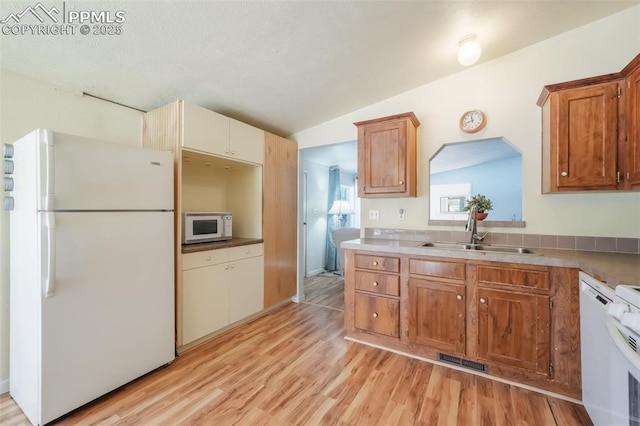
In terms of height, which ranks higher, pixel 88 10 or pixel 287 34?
pixel 287 34

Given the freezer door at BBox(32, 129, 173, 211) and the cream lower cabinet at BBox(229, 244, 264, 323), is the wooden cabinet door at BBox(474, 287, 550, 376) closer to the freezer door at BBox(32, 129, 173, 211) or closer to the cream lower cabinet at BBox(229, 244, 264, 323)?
the cream lower cabinet at BBox(229, 244, 264, 323)

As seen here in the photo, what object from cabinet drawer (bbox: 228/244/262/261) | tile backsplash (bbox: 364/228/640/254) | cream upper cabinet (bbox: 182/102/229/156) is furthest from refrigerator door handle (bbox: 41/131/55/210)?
tile backsplash (bbox: 364/228/640/254)

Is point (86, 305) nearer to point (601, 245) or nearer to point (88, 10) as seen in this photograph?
point (88, 10)

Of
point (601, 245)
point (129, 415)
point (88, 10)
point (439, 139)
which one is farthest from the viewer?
point (439, 139)

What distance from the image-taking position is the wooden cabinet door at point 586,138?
1736 mm

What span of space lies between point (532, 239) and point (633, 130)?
0.96 metres

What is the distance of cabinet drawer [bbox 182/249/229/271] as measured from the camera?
223 centimetres

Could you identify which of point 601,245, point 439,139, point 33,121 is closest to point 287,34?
point 439,139

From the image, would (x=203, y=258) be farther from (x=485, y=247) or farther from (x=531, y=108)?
(x=531, y=108)

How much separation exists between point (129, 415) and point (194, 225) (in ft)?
4.74

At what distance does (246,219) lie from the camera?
3152mm

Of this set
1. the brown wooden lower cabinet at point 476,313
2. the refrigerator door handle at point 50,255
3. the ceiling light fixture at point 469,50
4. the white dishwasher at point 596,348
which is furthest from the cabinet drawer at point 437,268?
the refrigerator door handle at point 50,255

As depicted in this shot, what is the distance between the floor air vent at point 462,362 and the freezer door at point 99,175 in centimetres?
254

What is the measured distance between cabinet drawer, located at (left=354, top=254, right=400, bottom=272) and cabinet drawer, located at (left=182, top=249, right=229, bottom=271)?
52.2 inches
